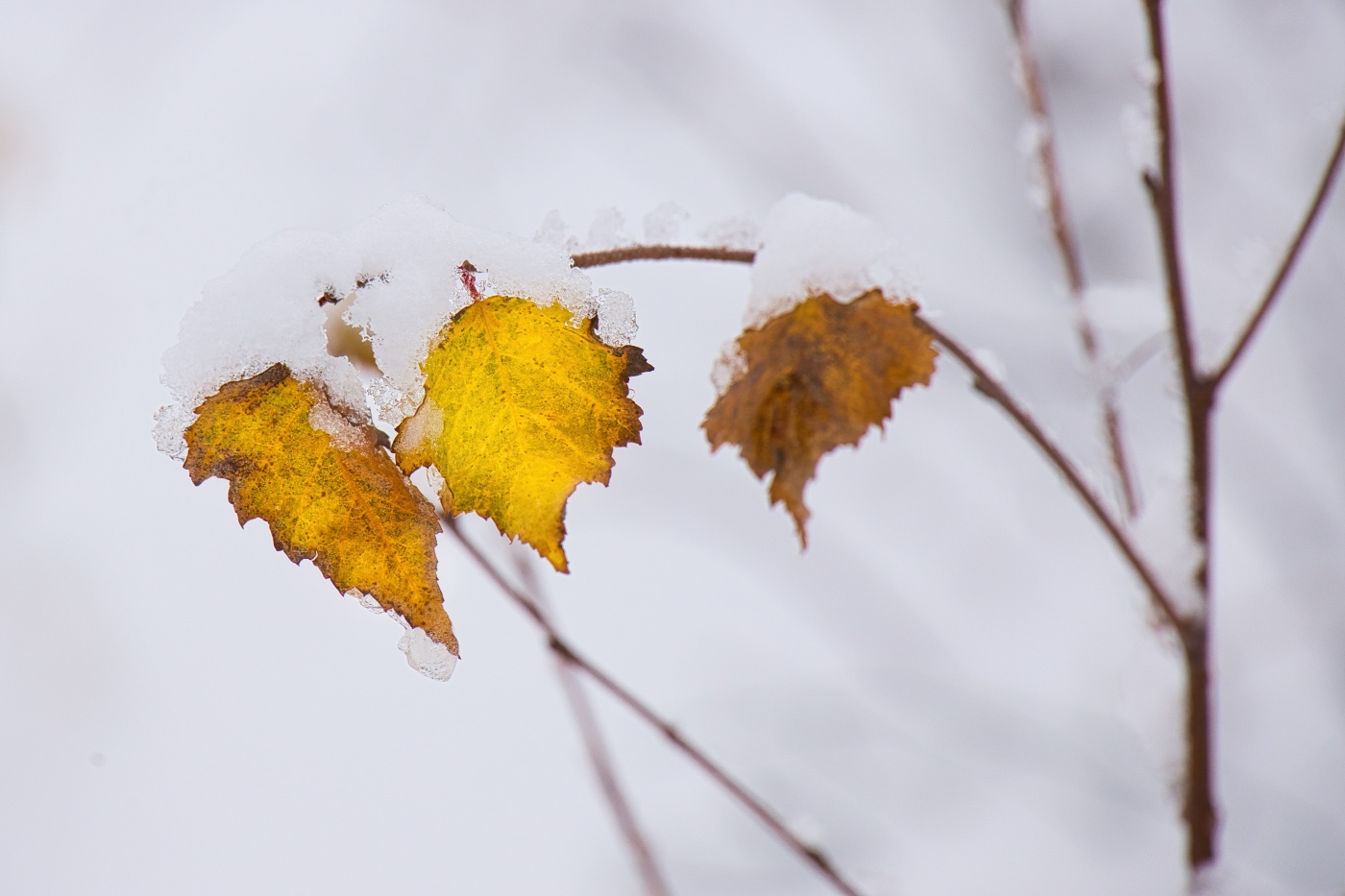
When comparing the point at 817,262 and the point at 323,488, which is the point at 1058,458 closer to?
the point at 817,262

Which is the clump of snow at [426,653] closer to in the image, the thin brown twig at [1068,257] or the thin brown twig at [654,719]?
the thin brown twig at [654,719]

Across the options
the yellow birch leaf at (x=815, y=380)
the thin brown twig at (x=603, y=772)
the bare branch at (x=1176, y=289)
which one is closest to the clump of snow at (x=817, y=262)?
the yellow birch leaf at (x=815, y=380)

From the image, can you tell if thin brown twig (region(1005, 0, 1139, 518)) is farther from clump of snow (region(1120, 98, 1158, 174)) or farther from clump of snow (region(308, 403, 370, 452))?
clump of snow (region(308, 403, 370, 452))

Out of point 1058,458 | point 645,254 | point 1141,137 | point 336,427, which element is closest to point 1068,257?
point 1141,137

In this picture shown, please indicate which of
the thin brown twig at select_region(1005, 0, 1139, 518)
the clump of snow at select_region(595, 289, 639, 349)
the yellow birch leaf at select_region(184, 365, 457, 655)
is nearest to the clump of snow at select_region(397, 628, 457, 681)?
the yellow birch leaf at select_region(184, 365, 457, 655)

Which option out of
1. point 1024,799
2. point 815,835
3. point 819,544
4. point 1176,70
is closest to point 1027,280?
point 1176,70

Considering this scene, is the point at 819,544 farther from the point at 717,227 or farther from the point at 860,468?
the point at 717,227
